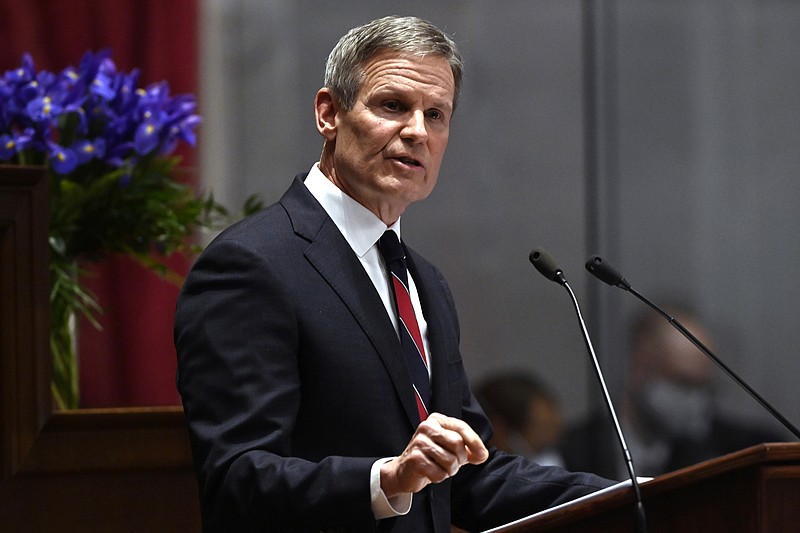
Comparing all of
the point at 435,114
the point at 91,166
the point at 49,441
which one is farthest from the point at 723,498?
the point at 91,166

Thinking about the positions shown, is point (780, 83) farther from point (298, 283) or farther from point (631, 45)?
point (298, 283)

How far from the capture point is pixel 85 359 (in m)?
3.86

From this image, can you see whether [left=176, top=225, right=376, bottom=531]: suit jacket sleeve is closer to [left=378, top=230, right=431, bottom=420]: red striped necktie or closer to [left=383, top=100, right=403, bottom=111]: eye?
[left=378, top=230, right=431, bottom=420]: red striped necktie

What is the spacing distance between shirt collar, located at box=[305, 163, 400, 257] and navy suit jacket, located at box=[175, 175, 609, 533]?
3cm

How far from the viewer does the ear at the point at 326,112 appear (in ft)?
6.56

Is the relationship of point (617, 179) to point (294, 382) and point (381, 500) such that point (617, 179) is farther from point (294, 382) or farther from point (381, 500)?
point (381, 500)

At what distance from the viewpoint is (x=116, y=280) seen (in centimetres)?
386

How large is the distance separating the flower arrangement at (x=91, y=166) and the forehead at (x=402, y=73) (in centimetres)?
77

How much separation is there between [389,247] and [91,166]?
2.97 feet

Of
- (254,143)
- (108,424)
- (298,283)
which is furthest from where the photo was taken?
(254,143)

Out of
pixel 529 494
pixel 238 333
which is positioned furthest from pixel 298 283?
pixel 529 494

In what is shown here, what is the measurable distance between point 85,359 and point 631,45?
2.36 metres

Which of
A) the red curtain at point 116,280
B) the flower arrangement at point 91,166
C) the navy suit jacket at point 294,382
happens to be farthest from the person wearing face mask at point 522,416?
the navy suit jacket at point 294,382

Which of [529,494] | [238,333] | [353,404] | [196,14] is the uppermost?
[196,14]
